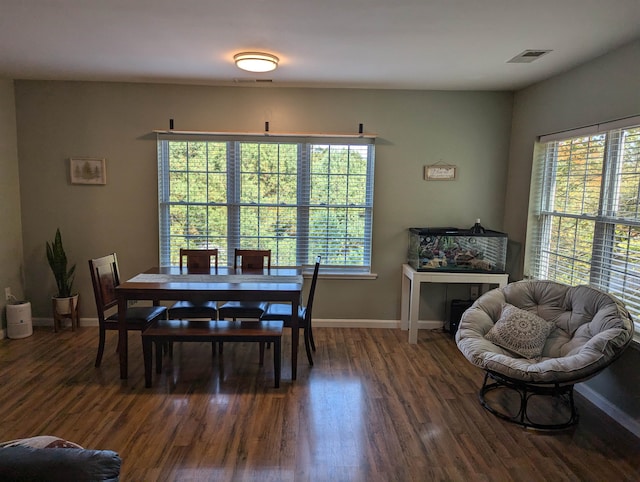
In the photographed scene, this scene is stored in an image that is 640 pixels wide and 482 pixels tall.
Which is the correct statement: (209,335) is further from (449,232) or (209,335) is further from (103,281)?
(449,232)

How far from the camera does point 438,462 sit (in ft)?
7.17

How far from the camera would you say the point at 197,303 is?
3.57 m

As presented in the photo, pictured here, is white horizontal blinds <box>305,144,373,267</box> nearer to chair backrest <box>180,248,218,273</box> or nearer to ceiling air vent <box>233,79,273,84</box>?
ceiling air vent <box>233,79,273,84</box>

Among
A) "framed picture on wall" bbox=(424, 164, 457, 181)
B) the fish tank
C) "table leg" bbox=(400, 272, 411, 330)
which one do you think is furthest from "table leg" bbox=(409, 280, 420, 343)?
"framed picture on wall" bbox=(424, 164, 457, 181)

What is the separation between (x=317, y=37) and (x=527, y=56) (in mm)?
1606

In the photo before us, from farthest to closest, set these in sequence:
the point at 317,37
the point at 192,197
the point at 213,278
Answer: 1. the point at 192,197
2. the point at 213,278
3. the point at 317,37

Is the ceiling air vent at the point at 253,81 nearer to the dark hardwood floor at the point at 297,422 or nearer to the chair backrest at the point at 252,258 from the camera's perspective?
the chair backrest at the point at 252,258

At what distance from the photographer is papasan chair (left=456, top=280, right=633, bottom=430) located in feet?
7.79

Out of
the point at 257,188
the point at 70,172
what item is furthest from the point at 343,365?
the point at 70,172

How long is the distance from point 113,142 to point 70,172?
1.76 feet

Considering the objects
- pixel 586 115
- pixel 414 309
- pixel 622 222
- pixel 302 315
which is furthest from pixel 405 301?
pixel 586 115

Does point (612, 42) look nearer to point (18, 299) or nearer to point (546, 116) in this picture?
point (546, 116)

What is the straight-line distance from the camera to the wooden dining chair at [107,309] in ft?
10.3

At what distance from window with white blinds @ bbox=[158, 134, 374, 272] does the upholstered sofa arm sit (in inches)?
123
